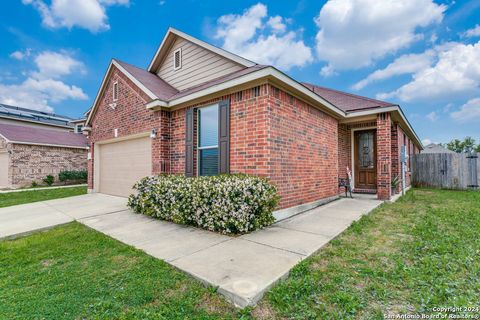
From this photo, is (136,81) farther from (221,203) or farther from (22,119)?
(22,119)

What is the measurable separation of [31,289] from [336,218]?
17.4 feet

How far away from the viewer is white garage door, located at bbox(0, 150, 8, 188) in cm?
1432

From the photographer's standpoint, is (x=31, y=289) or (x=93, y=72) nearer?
(x=31, y=289)

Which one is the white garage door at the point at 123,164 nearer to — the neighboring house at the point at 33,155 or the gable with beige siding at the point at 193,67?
the gable with beige siding at the point at 193,67

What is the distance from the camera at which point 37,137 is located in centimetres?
1594

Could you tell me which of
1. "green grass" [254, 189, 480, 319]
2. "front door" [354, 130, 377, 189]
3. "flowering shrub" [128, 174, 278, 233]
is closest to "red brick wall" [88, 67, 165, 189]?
"flowering shrub" [128, 174, 278, 233]

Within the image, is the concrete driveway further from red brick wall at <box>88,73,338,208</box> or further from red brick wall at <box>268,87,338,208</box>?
red brick wall at <box>268,87,338,208</box>

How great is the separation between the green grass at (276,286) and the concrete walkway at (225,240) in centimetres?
16

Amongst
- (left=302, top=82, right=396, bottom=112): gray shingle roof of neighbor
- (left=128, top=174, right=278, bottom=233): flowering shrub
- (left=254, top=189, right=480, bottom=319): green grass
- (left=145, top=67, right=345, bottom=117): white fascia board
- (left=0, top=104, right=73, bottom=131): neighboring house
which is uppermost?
(left=0, top=104, right=73, bottom=131): neighboring house

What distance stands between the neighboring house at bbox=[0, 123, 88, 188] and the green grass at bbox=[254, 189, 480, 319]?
60.6ft

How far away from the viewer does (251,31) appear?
10281mm

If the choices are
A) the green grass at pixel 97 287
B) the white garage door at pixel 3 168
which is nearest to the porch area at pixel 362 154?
the green grass at pixel 97 287

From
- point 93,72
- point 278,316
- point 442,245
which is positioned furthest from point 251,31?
point 93,72

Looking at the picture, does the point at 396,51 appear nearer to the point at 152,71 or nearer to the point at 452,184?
the point at 452,184
